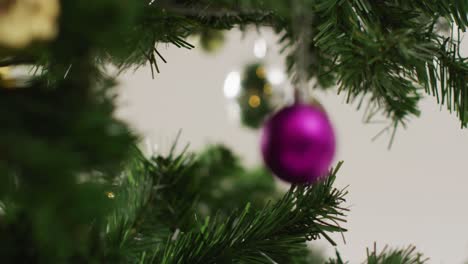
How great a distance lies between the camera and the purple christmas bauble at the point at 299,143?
335 mm

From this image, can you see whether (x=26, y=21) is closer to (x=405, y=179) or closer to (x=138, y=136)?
(x=138, y=136)

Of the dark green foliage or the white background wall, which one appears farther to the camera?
the white background wall

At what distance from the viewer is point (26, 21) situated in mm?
187

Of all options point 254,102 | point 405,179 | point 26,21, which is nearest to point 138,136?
point 26,21

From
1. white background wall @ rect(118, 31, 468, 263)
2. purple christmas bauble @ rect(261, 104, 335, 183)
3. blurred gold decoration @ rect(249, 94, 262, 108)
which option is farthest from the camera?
white background wall @ rect(118, 31, 468, 263)

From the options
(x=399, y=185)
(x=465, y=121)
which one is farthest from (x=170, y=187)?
(x=399, y=185)

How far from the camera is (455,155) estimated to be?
149cm

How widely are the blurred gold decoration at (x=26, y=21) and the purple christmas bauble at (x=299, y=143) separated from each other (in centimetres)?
19

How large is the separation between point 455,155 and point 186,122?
0.89 metres

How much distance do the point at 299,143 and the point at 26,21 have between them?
20cm

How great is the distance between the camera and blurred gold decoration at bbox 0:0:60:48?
0.18 meters

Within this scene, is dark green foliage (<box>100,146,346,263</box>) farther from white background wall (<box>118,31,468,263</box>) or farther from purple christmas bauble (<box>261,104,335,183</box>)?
white background wall (<box>118,31,468,263</box>)

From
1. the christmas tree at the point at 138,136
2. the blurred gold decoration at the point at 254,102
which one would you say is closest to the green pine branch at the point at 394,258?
the christmas tree at the point at 138,136

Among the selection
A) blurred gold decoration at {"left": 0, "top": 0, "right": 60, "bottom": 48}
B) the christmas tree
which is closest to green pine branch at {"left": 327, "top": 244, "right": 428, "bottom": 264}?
the christmas tree
